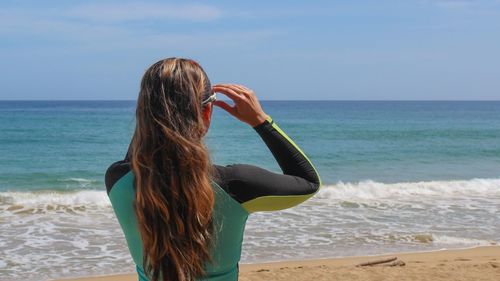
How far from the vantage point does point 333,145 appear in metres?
31.4

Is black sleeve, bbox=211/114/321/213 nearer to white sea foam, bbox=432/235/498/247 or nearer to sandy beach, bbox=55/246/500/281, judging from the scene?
sandy beach, bbox=55/246/500/281

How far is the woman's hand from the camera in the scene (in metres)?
1.67

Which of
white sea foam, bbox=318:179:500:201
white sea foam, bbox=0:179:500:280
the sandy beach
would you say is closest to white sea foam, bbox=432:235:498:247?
white sea foam, bbox=0:179:500:280

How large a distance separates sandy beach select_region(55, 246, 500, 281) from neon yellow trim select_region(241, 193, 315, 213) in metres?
5.17

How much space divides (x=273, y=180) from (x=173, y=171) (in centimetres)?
26

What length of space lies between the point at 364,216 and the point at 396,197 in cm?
327

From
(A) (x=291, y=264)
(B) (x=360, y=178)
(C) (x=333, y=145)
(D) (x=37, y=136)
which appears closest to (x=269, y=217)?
(A) (x=291, y=264)

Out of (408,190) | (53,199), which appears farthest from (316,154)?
(53,199)

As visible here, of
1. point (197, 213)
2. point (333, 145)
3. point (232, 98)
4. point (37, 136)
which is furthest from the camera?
point (37, 136)

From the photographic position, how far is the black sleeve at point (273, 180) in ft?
5.12

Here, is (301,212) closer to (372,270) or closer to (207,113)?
(372,270)

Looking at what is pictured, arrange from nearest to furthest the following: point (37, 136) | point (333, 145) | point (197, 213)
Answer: point (197, 213), point (333, 145), point (37, 136)

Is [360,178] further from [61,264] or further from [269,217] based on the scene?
[61,264]

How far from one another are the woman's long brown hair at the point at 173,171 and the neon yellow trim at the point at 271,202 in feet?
0.40
